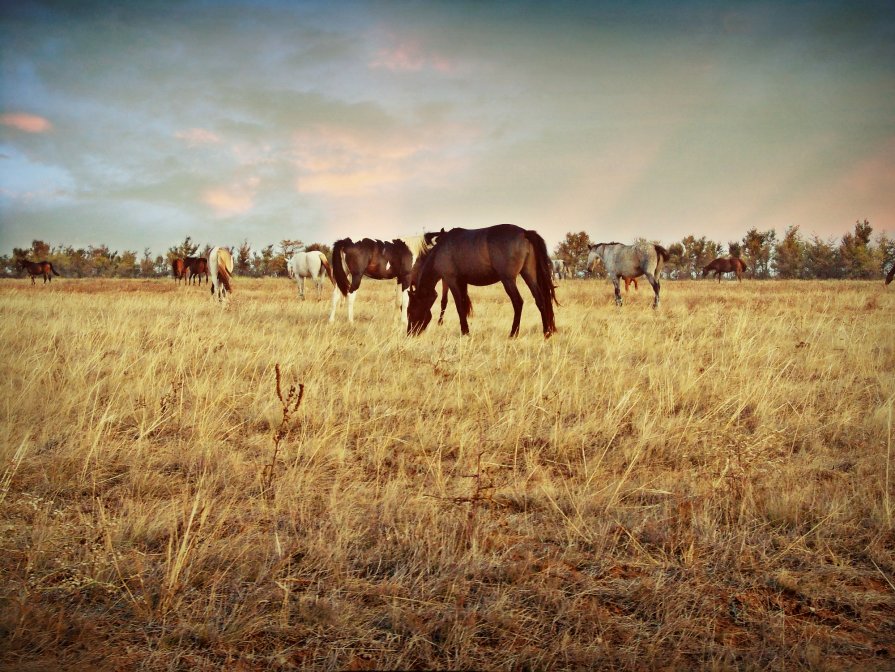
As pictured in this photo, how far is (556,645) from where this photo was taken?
1.70 m

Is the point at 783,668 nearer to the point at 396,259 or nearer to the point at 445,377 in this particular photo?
the point at 445,377

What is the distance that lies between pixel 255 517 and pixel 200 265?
32576 mm

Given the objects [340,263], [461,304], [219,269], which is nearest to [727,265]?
[340,263]

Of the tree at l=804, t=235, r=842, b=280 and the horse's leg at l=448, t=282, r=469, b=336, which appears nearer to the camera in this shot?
the horse's leg at l=448, t=282, r=469, b=336

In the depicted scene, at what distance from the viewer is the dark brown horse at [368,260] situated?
12148 millimetres

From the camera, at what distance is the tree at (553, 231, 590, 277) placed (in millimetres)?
63250

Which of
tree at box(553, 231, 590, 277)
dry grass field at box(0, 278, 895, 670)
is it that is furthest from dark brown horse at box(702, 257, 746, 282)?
dry grass field at box(0, 278, 895, 670)

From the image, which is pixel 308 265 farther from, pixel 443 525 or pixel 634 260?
pixel 443 525

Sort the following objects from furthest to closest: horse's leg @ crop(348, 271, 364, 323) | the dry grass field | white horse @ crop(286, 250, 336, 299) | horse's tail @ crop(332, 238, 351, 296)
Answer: white horse @ crop(286, 250, 336, 299) < horse's tail @ crop(332, 238, 351, 296) < horse's leg @ crop(348, 271, 364, 323) < the dry grass field

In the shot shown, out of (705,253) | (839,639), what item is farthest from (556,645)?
(705,253)

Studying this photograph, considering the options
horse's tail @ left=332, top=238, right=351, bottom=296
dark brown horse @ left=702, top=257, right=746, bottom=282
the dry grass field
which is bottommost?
the dry grass field

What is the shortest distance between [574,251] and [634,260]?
51.3m

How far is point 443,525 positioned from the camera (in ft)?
8.16

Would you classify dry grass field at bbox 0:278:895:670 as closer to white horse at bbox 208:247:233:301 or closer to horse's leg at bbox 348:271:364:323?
horse's leg at bbox 348:271:364:323
